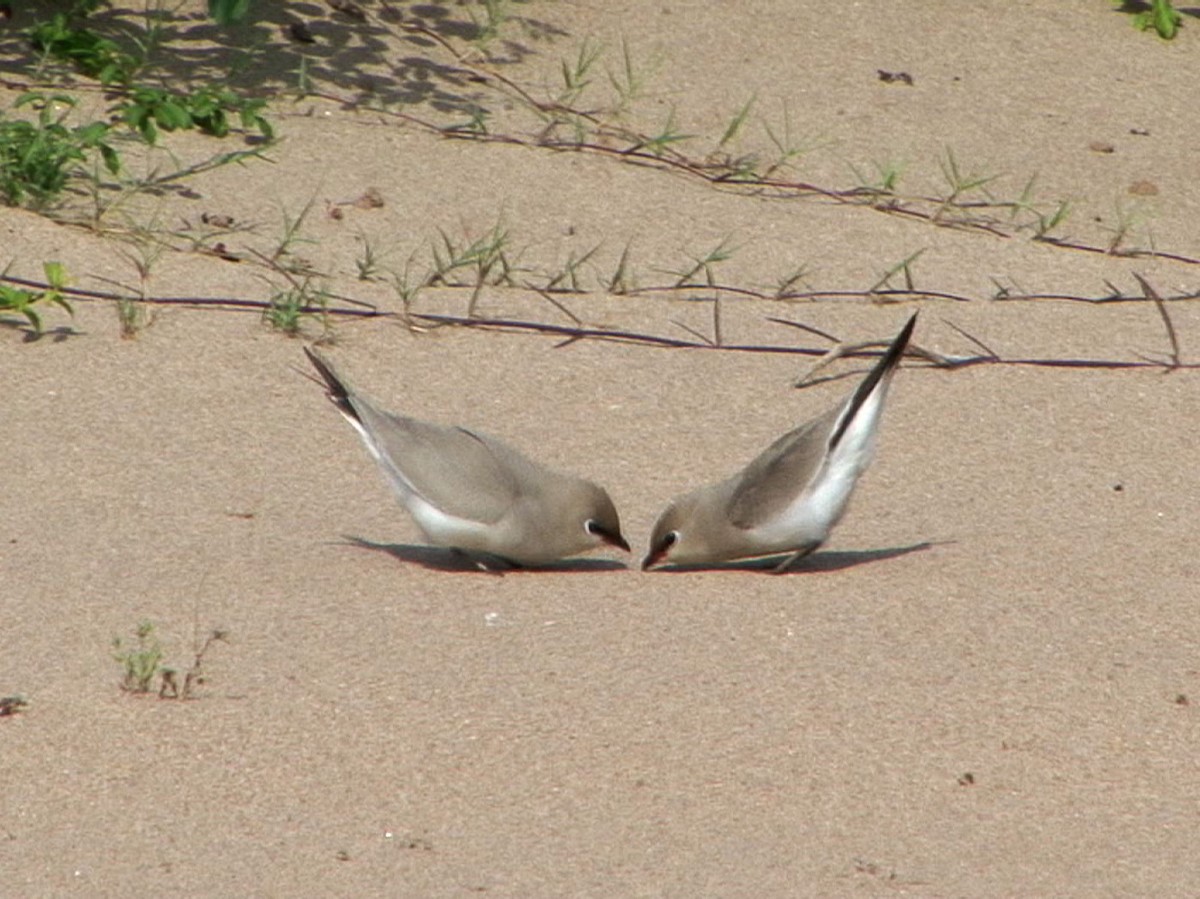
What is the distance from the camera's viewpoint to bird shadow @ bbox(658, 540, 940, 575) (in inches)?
189

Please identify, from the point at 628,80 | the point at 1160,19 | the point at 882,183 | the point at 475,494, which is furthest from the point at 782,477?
the point at 1160,19

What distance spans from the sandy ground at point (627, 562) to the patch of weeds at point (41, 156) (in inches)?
6.7

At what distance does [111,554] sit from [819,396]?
7.29 feet

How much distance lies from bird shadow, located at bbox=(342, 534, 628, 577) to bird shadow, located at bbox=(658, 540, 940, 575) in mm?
211

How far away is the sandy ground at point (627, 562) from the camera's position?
3.43 metres

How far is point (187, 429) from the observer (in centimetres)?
538

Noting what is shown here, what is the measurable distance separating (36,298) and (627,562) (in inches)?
77.5

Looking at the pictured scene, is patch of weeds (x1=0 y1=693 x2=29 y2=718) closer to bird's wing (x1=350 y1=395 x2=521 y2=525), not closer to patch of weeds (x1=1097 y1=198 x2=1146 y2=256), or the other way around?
bird's wing (x1=350 y1=395 x2=521 y2=525)

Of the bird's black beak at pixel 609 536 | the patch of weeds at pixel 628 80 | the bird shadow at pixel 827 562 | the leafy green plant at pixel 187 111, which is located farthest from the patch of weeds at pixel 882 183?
the bird's black beak at pixel 609 536

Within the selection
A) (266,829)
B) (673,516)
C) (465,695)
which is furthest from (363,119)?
(266,829)

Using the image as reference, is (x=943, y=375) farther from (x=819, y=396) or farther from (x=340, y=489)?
(x=340, y=489)

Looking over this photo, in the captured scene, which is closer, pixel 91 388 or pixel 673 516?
pixel 673 516

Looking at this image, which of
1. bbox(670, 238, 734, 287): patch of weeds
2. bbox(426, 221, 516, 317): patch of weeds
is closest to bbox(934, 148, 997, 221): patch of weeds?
bbox(670, 238, 734, 287): patch of weeds

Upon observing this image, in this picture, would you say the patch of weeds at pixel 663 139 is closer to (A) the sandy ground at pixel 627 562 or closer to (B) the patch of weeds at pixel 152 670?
(A) the sandy ground at pixel 627 562
